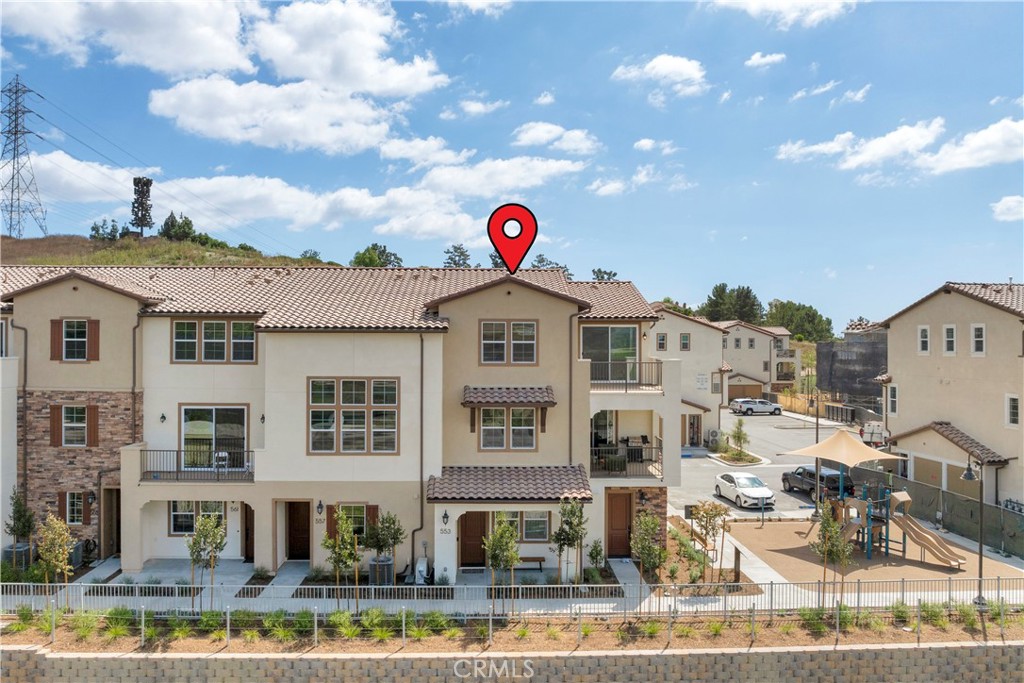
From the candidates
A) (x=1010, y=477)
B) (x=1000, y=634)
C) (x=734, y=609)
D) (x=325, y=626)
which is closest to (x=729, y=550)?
(x=734, y=609)

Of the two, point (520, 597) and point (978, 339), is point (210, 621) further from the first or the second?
point (978, 339)

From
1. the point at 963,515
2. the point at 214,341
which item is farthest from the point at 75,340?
the point at 963,515

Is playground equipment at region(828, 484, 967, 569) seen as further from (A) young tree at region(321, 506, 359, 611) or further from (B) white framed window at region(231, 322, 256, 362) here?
(B) white framed window at region(231, 322, 256, 362)

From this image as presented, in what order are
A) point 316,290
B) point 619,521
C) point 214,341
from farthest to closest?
point 316,290 → point 619,521 → point 214,341

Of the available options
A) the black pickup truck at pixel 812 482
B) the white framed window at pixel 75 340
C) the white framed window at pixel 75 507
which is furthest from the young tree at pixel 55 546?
the black pickup truck at pixel 812 482

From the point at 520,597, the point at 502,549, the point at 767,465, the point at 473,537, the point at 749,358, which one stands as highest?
the point at 749,358

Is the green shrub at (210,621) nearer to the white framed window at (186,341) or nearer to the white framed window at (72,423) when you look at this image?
the white framed window at (186,341)
